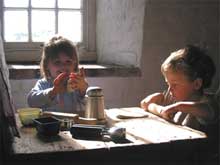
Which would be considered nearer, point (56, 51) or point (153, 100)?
point (153, 100)

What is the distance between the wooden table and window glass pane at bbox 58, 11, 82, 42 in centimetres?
118

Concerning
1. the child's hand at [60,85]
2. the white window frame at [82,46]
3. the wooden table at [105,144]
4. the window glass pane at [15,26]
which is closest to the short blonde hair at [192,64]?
the wooden table at [105,144]

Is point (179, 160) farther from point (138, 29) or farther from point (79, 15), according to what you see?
point (79, 15)

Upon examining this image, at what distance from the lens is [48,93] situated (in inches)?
65.1

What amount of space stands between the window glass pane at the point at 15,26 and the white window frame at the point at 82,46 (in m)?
0.03

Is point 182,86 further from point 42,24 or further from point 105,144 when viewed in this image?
point 42,24

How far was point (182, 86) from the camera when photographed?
60.4 inches

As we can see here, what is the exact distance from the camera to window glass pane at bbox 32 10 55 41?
2379mm

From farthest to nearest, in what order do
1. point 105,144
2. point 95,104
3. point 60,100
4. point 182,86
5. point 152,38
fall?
1. point 152,38
2. point 60,100
3. point 182,86
4. point 95,104
5. point 105,144

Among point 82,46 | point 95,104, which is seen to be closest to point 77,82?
point 95,104

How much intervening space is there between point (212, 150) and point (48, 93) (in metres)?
0.68

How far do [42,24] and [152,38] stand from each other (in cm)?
69

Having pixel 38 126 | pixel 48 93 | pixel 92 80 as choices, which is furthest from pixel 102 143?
pixel 92 80

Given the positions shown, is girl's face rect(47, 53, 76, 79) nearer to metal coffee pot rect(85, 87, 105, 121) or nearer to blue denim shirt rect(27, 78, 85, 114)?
blue denim shirt rect(27, 78, 85, 114)
